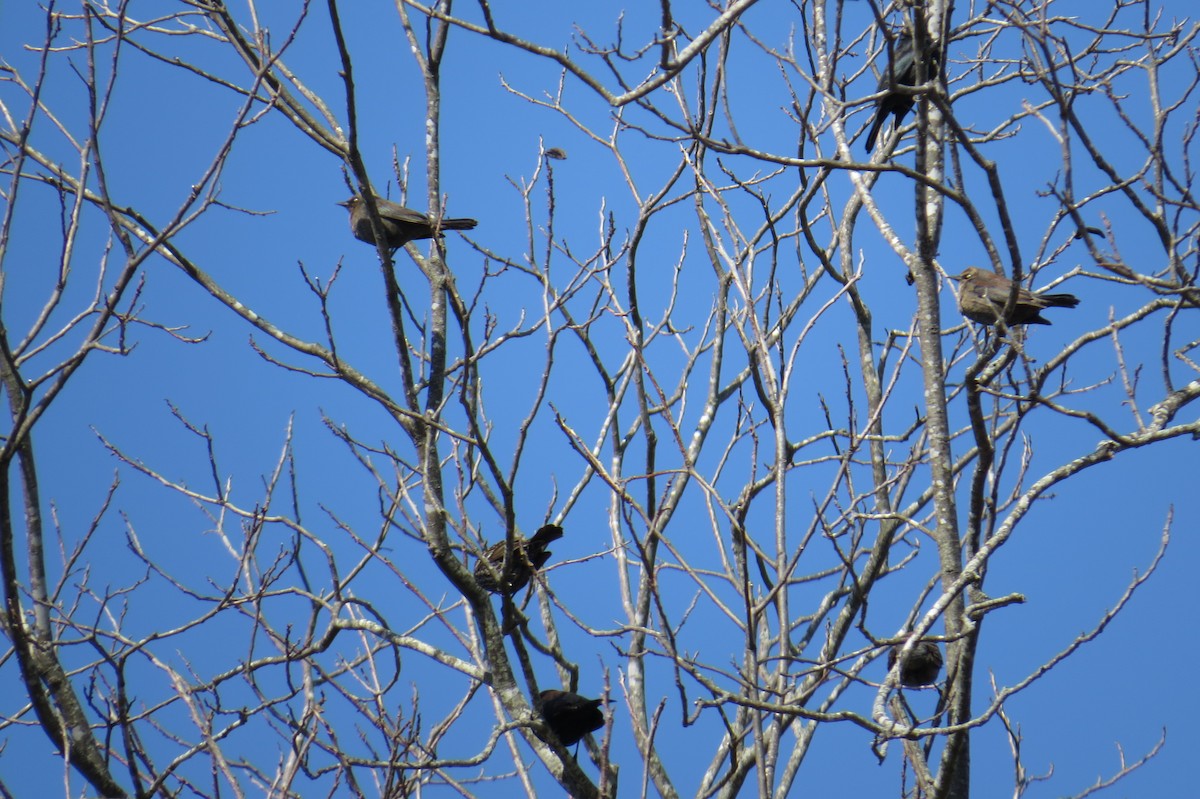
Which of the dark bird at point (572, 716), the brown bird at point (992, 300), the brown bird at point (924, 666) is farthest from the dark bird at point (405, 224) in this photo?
the brown bird at point (924, 666)

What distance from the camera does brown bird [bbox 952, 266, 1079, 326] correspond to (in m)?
5.25

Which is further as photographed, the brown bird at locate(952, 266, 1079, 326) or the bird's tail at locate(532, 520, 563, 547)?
the brown bird at locate(952, 266, 1079, 326)

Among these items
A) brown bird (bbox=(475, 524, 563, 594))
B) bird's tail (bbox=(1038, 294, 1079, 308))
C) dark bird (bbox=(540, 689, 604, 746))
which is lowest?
dark bird (bbox=(540, 689, 604, 746))

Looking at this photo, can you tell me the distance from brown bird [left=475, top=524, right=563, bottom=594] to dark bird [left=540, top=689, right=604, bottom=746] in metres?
0.56

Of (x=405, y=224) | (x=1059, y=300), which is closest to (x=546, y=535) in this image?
(x=405, y=224)

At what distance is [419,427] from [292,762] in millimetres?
1408

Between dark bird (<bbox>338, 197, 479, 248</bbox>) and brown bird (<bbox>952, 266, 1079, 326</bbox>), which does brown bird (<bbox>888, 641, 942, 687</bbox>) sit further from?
dark bird (<bbox>338, 197, 479, 248</bbox>)

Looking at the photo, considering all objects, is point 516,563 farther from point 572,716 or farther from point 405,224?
point 405,224

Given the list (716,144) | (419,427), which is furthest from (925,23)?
(419,427)

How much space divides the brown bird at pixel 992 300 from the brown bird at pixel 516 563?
7.59 feet

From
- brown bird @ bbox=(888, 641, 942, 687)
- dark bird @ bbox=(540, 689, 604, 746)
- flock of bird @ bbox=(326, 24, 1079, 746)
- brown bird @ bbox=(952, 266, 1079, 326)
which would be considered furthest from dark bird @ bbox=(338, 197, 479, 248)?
brown bird @ bbox=(888, 641, 942, 687)

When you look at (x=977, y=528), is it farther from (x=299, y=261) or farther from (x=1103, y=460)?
(x=299, y=261)

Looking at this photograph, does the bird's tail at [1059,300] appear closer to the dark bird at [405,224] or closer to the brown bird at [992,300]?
the brown bird at [992,300]

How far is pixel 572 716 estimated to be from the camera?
487 cm
